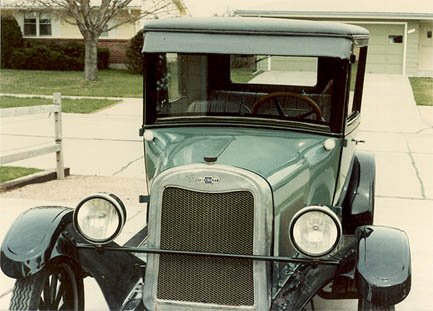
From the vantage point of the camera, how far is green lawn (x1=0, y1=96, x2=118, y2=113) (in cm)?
1550

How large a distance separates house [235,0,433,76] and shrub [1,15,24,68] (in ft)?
31.8

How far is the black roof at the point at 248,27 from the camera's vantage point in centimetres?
407

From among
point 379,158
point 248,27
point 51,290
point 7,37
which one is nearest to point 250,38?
point 248,27

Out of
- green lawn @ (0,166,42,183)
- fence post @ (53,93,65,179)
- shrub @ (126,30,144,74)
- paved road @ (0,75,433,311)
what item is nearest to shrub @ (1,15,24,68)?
shrub @ (126,30,144,74)

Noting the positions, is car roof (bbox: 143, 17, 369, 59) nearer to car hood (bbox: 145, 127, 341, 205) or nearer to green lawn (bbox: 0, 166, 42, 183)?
car hood (bbox: 145, 127, 341, 205)

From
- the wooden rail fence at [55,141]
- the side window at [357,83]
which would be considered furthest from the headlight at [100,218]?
the wooden rail fence at [55,141]

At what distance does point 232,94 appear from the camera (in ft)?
16.2

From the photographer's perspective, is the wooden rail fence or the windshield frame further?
the wooden rail fence

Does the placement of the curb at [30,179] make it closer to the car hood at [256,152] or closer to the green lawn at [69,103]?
the car hood at [256,152]

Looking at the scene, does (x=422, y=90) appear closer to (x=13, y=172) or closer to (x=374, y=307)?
(x=13, y=172)

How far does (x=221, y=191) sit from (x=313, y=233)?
540 mm

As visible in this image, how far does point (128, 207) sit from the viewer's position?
23.7 feet

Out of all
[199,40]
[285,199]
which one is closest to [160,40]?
[199,40]

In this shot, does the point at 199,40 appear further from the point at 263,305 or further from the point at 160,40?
the point at 263,305
